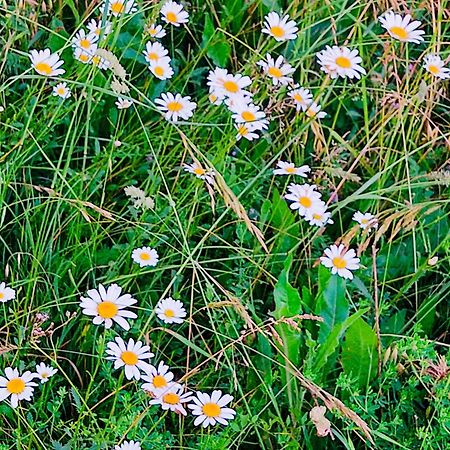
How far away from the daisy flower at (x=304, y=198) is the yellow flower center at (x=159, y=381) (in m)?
0.40

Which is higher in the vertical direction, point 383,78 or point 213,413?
point 383,78

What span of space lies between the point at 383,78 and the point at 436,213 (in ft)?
0.96

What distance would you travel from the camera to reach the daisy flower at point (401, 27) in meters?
1.59

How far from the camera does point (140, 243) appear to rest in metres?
1.38

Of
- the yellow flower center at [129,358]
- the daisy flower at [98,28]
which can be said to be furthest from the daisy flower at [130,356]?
the daisy flower at [98,28]

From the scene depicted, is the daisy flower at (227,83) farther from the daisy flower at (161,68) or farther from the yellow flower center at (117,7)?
the yellow flower center at (117,7)

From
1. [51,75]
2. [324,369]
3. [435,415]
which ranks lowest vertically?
[435,415]

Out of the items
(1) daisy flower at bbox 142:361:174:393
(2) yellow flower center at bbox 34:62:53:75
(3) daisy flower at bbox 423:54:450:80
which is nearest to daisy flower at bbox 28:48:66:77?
(2) yellow flower center at bbox 34:62:53:75

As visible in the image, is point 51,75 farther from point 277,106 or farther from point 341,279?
point 341,279

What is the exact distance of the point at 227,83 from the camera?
5.10ft

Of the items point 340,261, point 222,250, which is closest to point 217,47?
point 222,250

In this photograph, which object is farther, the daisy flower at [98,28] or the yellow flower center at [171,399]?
the daisy flower at [98,28]

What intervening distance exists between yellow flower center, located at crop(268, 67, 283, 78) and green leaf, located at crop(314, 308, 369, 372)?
1.59ft

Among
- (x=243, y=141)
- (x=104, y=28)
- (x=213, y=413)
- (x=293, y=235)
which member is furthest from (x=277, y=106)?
(x=213, y=413)
